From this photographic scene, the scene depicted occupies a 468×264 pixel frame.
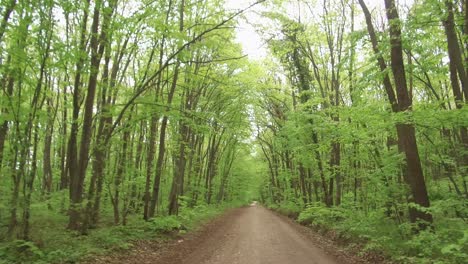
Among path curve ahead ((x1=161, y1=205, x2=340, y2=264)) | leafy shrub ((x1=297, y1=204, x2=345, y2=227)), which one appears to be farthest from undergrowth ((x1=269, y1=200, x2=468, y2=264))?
path curve ahead ((x1=161, y1=205, x2=340, y2=264))

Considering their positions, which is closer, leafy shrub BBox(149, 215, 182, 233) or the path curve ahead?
the path curve ahead

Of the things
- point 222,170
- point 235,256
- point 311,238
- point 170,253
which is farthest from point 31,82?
point 222,170

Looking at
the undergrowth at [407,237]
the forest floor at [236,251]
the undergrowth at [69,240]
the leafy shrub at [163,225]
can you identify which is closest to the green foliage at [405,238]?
the undergrowth at [407,237]

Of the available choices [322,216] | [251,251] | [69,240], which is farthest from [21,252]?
[322,216]

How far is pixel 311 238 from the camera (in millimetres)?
13727

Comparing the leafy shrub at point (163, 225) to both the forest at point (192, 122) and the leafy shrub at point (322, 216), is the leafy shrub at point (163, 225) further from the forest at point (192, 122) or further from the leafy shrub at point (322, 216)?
the leafy shrub at point (322, 216)

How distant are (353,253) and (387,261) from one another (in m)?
1.80

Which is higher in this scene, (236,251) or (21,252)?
(21,252)

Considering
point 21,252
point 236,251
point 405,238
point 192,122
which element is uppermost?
point 192,122

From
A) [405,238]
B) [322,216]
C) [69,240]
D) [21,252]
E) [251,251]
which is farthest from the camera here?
[322,216]

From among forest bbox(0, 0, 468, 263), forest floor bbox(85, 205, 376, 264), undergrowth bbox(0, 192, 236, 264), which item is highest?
forest bbox(0, 0, 468, 263)

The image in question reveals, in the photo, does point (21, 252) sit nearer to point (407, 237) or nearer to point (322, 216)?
point (407, 237)

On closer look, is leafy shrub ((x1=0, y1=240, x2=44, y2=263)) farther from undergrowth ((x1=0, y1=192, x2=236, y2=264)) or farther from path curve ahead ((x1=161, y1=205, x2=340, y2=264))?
path curve ahead ((x1=161, y1=205, x2=340, y2=264))

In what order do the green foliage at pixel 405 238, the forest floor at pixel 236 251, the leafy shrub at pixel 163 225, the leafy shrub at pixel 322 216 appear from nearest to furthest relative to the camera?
the green foliage at pixel 405 238 → the forest floor at pixel 236 251 → the leafy shrub at pixel 163 225 → the leafy shrub at pixel 322 216
